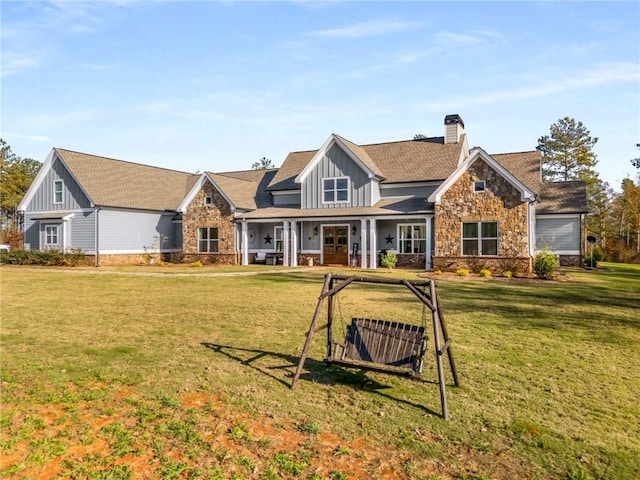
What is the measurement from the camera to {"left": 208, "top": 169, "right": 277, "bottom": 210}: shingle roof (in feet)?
100

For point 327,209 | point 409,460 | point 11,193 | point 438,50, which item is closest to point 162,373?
point 409,460

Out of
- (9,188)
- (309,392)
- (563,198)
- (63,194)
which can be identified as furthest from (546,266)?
(9,188)

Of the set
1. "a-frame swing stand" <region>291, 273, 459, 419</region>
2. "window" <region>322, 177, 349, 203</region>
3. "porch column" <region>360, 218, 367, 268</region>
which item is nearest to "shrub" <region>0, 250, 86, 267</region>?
"window" <region>322, 177, 349, 203</region>

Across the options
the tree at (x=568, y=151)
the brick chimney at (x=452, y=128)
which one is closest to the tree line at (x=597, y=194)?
the tree at (x=568, y=151)

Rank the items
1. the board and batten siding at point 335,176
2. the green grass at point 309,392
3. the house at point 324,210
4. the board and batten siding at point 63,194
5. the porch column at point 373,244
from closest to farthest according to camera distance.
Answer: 1. the green grass at point 309,392
2. the house at point 324,210
3. the porch column at point 373,244
4. the board and batten siding at point 335,176
5. the board and batten siding at point 63,194

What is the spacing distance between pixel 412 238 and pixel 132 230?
1961cm

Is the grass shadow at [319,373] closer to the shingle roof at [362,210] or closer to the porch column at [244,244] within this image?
the shingle roof at [362,210]

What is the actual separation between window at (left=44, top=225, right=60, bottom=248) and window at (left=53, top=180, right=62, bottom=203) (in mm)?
1945

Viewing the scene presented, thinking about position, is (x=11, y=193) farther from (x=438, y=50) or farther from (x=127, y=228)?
(x=438, y=50)

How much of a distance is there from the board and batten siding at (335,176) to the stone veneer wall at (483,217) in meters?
5.66

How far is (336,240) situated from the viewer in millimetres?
28812

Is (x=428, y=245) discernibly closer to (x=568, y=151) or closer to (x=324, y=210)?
(x=324, y=210)

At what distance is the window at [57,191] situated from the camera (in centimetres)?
3133

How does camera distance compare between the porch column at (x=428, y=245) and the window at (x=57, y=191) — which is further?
the window at (x=57, y=191)
